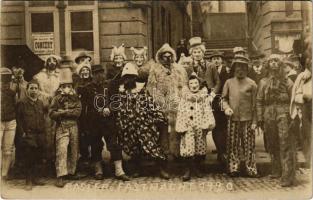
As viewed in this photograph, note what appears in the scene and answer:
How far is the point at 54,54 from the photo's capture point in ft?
14.3

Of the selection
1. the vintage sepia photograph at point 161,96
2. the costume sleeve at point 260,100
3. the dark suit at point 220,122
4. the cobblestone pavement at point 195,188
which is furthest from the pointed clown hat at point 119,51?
the costume sleeve at point 260,100

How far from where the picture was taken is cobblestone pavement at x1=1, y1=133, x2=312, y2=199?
4312 mm

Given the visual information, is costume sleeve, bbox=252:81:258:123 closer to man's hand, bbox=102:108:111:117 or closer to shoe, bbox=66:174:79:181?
man's hand, bbox=102:108:111:117

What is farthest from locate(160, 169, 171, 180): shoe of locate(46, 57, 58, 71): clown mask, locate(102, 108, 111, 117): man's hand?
locate(46, 57, 58, 71): clown mask

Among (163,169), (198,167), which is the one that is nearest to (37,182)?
(163,169)

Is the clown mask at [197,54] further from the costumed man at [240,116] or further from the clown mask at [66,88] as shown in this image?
the clown mask at [66,88]

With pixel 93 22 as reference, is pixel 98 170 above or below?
below

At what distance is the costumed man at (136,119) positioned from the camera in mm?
4289

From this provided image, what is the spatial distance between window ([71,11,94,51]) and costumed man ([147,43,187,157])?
2.12ft

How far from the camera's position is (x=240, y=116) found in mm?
4301

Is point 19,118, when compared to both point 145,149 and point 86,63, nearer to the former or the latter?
point 86,63

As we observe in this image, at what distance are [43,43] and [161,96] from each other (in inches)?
47.6

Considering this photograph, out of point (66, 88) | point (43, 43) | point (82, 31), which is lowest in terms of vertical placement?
point (66, 88)

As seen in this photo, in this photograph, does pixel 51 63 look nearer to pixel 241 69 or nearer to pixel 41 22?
pixel 41 22
